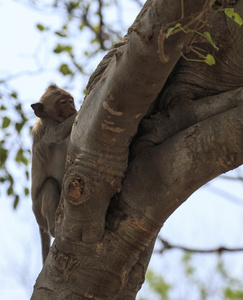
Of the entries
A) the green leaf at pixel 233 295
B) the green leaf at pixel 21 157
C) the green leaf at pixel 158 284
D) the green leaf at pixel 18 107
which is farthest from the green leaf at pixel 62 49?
the green leaf at pixel 158 284

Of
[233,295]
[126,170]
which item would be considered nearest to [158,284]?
[233,295]

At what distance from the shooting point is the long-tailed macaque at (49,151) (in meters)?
4.97

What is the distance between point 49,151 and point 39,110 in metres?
0.44

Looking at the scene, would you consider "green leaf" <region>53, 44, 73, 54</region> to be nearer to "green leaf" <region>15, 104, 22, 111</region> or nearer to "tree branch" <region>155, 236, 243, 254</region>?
"green leaf" <region>15, 104, 22, 111</region>

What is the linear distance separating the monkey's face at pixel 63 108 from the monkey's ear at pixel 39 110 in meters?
0.14

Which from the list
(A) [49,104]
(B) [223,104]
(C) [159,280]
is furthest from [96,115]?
(C) [159,280]

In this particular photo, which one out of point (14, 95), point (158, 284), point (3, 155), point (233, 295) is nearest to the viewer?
point (3, 155)

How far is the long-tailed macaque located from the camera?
16.3 ft

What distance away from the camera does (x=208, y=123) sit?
120 inches

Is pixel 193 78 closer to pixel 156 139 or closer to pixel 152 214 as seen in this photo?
pixel 156 139

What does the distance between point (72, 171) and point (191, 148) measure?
712mm

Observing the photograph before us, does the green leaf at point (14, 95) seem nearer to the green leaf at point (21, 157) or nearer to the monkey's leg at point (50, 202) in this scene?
the green leaf at point (21, 157)

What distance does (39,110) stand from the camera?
5.37 metres

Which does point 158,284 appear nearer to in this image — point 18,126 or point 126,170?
point 18,126
